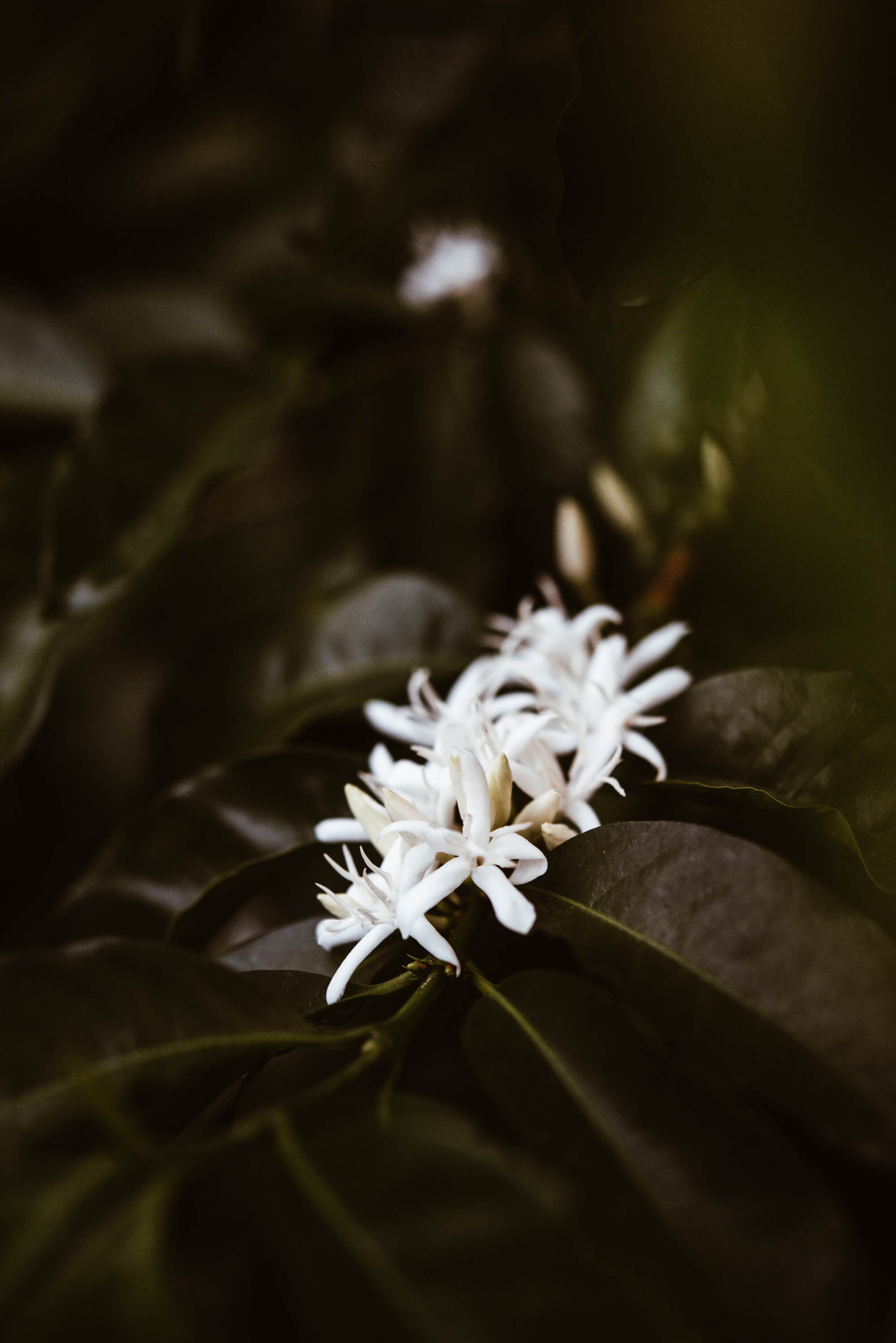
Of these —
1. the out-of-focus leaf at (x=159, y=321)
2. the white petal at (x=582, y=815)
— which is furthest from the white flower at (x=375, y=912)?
the out-of-focus leaf at (x=159, y=321)

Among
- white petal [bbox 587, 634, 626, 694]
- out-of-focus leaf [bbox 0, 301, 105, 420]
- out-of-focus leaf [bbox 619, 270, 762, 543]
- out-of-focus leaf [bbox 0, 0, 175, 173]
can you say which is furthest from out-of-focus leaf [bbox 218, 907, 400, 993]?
out-of-focus leaf [bbox 0, 0, 175, 173]

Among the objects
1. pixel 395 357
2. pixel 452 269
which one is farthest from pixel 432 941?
pixel 452 269

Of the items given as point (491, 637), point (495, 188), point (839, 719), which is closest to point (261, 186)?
point (495, 188)

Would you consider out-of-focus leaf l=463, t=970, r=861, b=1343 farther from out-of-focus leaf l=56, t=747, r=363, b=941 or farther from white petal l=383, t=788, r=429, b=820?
out-of-focus leaf l=56, t=747, r=363, b=941

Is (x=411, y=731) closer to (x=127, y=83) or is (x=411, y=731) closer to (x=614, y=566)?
(x=614, y=566)

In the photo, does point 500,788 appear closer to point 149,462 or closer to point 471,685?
point 471,685

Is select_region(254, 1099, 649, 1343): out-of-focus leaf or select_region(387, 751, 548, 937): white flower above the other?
select_region(387, 751, 548, 937): white flower
